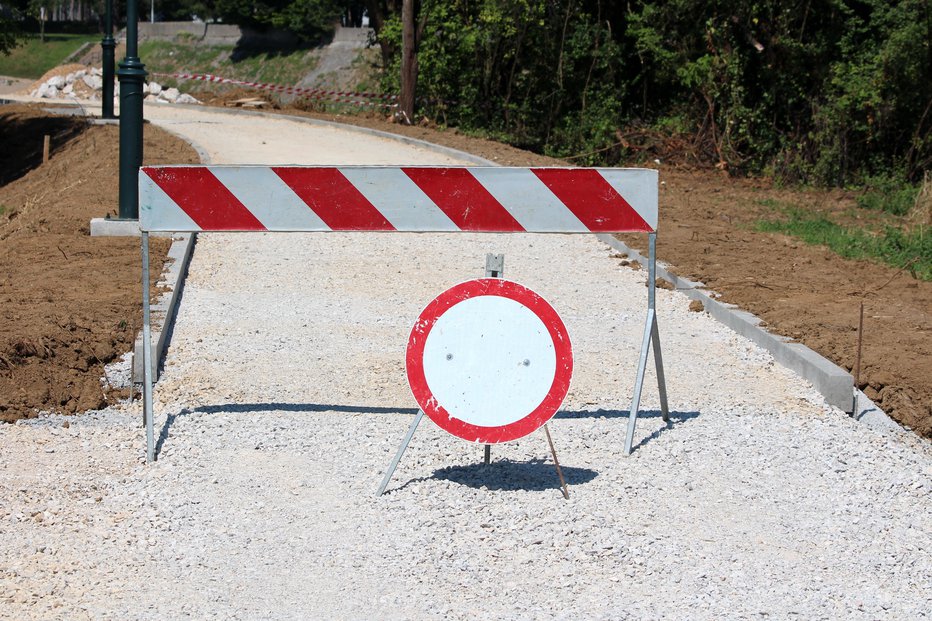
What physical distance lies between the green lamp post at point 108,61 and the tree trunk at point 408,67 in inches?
268

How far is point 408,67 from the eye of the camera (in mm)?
27516

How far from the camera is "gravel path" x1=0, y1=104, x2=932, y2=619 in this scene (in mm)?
4414

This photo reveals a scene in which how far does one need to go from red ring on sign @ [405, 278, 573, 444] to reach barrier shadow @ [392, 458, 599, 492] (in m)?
0.28

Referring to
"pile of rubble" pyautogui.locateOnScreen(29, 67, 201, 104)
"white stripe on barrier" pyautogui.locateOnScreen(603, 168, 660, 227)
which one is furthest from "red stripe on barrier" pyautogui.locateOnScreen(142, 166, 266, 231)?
"pile of rubble" pyautogui.locateOnScreen(29, 67, 201, 104)

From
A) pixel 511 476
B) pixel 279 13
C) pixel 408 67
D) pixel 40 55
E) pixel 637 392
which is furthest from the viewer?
pixel 40 55

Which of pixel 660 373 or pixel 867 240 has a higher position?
pixel 660 373

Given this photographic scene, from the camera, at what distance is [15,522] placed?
499cm

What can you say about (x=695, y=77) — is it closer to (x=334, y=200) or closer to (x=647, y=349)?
(x=647, y=349)

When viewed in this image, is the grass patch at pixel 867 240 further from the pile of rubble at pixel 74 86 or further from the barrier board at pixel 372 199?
the pile of rubble at pixel 74 86

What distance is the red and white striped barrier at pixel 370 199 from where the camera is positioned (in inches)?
231

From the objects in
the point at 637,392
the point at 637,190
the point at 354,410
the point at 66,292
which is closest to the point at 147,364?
the point at 354,410

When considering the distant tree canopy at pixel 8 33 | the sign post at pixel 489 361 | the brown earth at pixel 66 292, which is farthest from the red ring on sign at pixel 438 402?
the distant tree canopy at pixel 8 33

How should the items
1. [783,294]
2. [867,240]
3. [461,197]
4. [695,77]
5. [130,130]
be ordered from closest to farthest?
[461,197]
[783,294]
[130,130]
[867,240]
[695,77]

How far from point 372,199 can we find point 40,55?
280 feet
